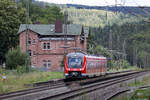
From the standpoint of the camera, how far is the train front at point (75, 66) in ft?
97.8

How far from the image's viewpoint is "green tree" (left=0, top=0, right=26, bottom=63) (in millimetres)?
61541

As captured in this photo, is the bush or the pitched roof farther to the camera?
the pitched roof

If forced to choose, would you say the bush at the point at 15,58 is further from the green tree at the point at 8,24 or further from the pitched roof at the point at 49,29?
the green tree at the point at 8,24

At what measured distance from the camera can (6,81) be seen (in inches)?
1041

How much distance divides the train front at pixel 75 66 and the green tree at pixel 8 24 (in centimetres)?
3339

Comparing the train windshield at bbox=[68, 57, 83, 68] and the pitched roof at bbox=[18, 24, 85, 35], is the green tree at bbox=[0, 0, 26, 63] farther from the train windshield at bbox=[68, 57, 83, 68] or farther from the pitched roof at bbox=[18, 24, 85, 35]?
the train windshield at bbox=[68, 57, 83, 68]

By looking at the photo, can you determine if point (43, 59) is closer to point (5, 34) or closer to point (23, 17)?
point (5, 34)

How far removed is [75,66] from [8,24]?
116 ft

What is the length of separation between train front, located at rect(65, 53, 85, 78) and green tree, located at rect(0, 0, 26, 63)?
1315 inches

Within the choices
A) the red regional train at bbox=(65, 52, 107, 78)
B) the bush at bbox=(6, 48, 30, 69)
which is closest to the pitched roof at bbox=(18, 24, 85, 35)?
the bush at bbox=(6, 48, 30, 69)

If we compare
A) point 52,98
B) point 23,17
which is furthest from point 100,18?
point 52,98

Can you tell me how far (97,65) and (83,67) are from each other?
647cm

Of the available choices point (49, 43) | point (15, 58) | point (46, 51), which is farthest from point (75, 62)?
point (49, 43)

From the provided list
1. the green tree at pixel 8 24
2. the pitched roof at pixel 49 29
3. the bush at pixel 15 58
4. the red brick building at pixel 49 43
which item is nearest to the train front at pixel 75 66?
the bush at pixel 15 58
